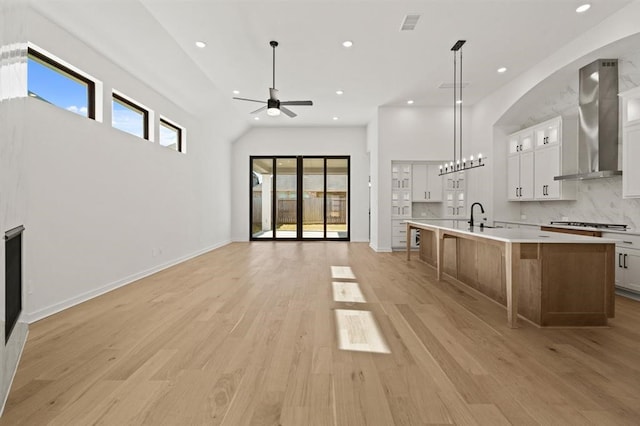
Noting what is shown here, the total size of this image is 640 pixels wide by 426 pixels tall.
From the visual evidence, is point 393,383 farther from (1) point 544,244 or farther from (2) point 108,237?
(2) point 108,237

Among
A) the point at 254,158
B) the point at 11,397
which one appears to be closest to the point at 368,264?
the point at 11,397

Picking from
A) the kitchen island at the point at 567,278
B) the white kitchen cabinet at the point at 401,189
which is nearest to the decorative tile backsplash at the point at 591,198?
the kitchen island at the point at 567,278

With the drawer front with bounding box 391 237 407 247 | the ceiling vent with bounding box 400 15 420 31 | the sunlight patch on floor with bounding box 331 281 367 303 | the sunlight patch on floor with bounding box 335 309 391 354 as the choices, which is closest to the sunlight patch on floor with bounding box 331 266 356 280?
the sunlight patch on floor with bounding box 331 281 367 303

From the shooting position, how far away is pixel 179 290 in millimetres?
3738

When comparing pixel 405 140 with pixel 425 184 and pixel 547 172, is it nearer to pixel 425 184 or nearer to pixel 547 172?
pixel 425 184

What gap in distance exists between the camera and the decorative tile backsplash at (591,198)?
4.12 metres

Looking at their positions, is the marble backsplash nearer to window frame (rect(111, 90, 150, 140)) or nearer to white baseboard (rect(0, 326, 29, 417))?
white baseboard (rect(0, 326, 29, 417))

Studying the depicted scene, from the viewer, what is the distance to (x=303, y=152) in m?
8.97

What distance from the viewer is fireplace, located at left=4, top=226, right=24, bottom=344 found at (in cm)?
184

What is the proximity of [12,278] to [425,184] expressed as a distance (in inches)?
285

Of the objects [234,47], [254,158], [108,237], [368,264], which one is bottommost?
[368,264]

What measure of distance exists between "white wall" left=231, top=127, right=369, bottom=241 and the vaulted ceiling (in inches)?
109

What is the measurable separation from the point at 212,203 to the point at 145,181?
2.88 meters

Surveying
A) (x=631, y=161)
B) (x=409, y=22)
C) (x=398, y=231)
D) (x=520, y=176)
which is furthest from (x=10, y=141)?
(x=520, y=176)
